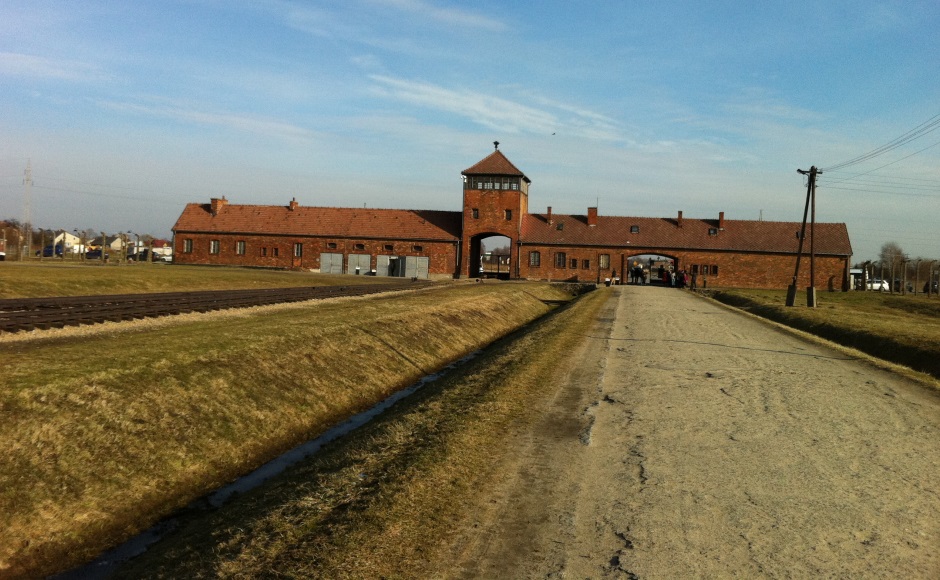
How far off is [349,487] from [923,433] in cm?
Answer: 752

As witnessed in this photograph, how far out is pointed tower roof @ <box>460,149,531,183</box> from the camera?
64375 mm

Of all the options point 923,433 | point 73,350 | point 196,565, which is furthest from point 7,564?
point 923,433

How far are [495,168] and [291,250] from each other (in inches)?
832

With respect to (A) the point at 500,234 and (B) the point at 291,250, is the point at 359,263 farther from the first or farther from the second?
(A) the point at 500,234

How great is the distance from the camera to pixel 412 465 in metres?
7.36

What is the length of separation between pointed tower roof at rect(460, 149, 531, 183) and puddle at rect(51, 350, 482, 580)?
51.9 metres

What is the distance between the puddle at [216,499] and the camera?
22.2 feet

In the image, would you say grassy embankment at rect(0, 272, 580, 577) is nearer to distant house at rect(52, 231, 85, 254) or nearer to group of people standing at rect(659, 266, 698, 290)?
group of people standing at rect(659, 266, 698, 290)

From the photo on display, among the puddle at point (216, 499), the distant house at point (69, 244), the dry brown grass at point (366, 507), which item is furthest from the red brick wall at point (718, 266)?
the dry brown grass at point (366, 507)

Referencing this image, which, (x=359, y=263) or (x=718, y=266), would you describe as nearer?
(x=718, y=266)

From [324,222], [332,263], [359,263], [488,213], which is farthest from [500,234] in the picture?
[324,222]

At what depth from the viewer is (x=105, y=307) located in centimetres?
1975

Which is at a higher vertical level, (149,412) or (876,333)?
(876,333)

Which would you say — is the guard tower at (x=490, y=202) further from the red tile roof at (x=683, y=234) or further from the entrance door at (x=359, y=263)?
the entrance door at (x=359, y=263)
